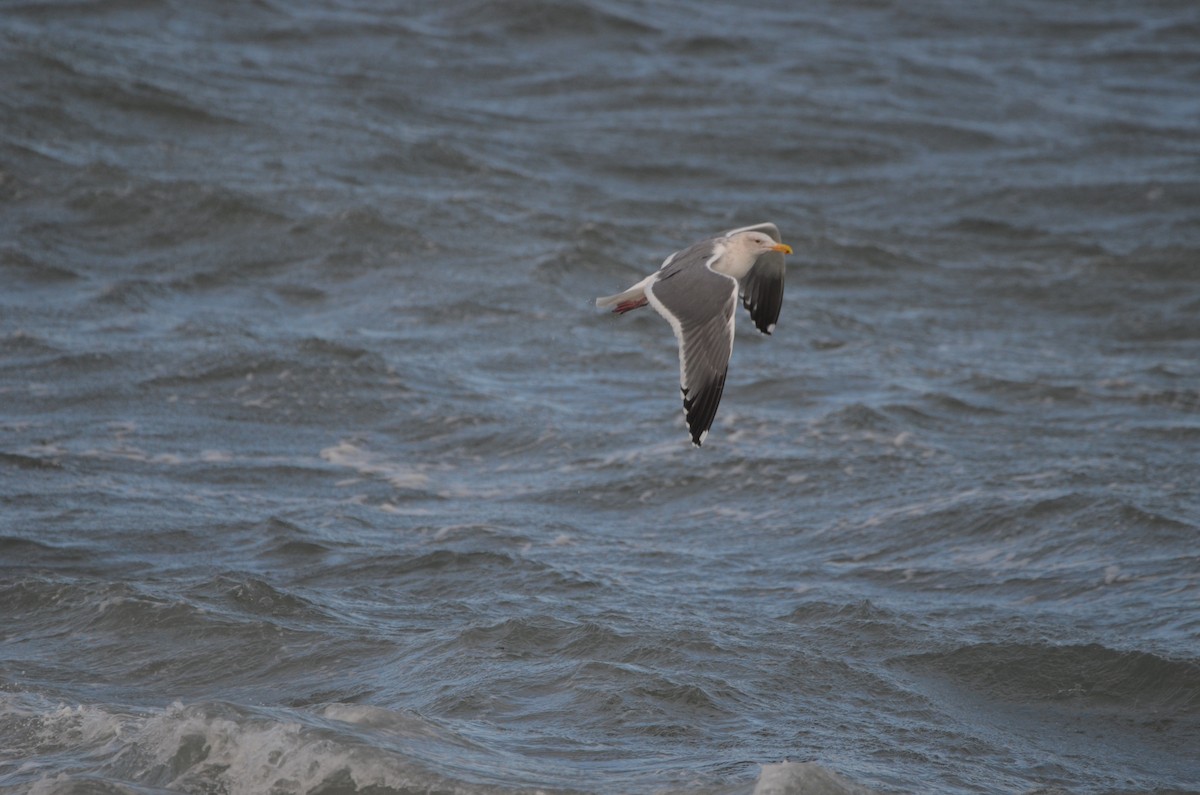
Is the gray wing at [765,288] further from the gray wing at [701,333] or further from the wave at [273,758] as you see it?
the wave at [273,758]

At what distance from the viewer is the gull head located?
29.1ft

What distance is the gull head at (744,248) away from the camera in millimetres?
8859

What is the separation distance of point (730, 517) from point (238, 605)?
10.7 feet

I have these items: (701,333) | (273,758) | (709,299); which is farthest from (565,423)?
(273,758)

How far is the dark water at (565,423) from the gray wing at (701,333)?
1.20 metres

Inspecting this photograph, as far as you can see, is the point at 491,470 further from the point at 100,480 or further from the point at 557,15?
the point at 557,15

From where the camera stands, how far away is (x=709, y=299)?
784cm

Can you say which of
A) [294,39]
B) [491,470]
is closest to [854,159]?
[294,39]

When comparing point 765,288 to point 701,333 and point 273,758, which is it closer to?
point 701,333

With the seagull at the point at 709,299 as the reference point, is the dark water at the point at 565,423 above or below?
below

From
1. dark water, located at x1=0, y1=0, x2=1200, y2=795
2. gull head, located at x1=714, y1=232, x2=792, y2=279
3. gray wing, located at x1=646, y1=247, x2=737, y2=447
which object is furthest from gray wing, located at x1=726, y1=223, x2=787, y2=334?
dark water, located at x1=0, y1=0, x2=1200, y2=795

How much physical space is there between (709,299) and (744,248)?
117 cm

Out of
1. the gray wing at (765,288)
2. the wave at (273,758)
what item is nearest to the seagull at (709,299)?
the gray wing at (765,288)

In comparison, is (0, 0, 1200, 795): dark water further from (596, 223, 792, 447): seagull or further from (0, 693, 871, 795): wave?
(596, 223, 792, 447): seagull
